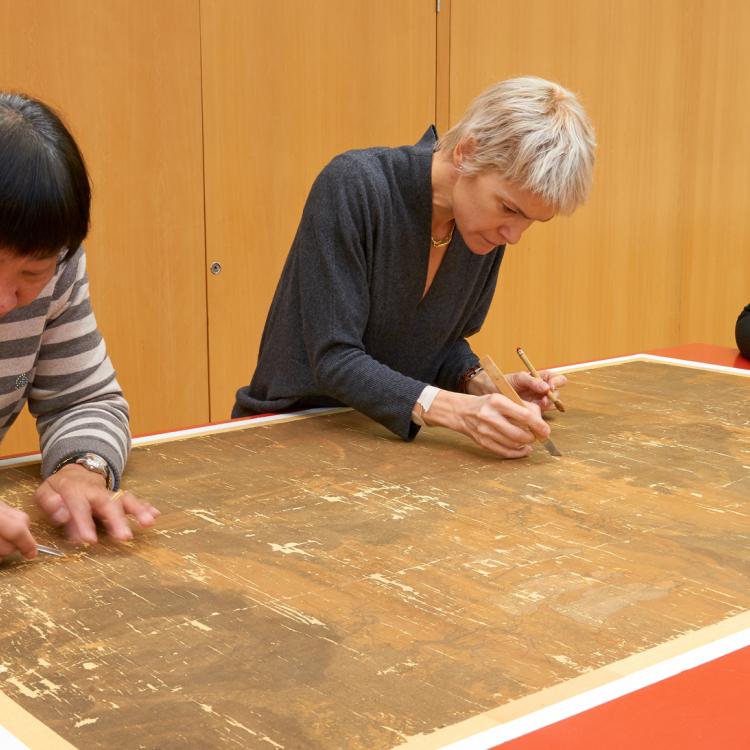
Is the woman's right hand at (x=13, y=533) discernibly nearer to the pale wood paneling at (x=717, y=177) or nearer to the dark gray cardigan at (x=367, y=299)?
the dark gray cardigan at (x=367, y=299)

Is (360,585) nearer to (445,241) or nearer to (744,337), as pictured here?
(445,241)

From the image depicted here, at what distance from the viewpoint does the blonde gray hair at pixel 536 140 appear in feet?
5.16

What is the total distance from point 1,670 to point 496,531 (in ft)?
1.77

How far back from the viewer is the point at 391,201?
1.75m

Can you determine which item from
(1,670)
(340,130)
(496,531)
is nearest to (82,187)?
(1,670)

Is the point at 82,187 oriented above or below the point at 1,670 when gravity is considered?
above

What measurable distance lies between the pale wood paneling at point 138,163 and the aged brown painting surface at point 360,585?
1.54 meters

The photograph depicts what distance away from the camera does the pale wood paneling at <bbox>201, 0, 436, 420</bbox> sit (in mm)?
3074

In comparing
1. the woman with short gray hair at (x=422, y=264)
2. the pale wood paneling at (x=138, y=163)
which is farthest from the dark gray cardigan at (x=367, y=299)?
the pale wood paneling at (x=138, y=163)

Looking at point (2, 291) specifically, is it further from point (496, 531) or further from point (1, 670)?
point (496, 531)

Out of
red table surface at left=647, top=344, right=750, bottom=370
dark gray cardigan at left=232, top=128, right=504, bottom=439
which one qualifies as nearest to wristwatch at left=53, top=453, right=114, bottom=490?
dark gray cardigan at left=232, top=128, right=504, bottom=439

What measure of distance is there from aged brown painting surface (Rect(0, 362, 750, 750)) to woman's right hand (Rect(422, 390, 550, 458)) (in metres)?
→ 0.02

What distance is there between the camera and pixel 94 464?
1271mm

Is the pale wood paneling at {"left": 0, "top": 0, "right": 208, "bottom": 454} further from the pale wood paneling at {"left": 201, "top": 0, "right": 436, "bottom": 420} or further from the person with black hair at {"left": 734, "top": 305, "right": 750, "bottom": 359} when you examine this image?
the person with black hair at {"left": 734, "top": 305, "right": 750, "bottom": 359}
